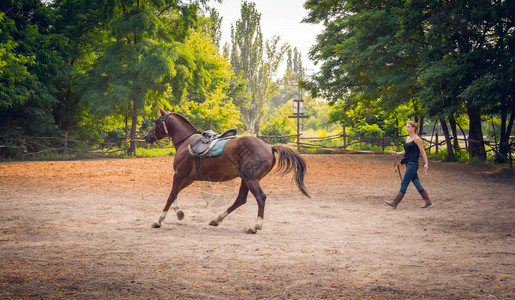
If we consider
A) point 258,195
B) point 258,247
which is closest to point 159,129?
point 258,195

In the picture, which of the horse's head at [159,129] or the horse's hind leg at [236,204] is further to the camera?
the horse's head at [159,129]

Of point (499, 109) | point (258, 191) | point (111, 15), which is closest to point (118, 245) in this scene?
point (258, 191)

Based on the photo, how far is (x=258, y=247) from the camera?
5875mm

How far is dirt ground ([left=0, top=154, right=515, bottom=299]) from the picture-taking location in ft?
13.6

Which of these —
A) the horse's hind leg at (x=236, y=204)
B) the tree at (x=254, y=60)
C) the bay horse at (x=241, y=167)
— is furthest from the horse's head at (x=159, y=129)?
the tree at (x=254, y=60)

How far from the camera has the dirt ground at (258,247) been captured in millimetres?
4152

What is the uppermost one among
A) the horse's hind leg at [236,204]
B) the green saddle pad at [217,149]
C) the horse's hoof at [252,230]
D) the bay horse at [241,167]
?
the green saddle pad at [217,149]

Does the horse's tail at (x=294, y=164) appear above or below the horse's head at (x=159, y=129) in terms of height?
below

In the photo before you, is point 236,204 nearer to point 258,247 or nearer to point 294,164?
point 294,164

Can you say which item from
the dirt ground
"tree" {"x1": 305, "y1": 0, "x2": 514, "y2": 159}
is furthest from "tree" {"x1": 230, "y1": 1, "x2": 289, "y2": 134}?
the dirt ground

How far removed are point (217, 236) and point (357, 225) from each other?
261 cm

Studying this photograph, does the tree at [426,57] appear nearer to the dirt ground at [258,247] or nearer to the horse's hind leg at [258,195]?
the dirt ground at [258,247]

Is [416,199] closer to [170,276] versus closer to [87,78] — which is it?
[170,276]

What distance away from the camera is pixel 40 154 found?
24141 millimetres
